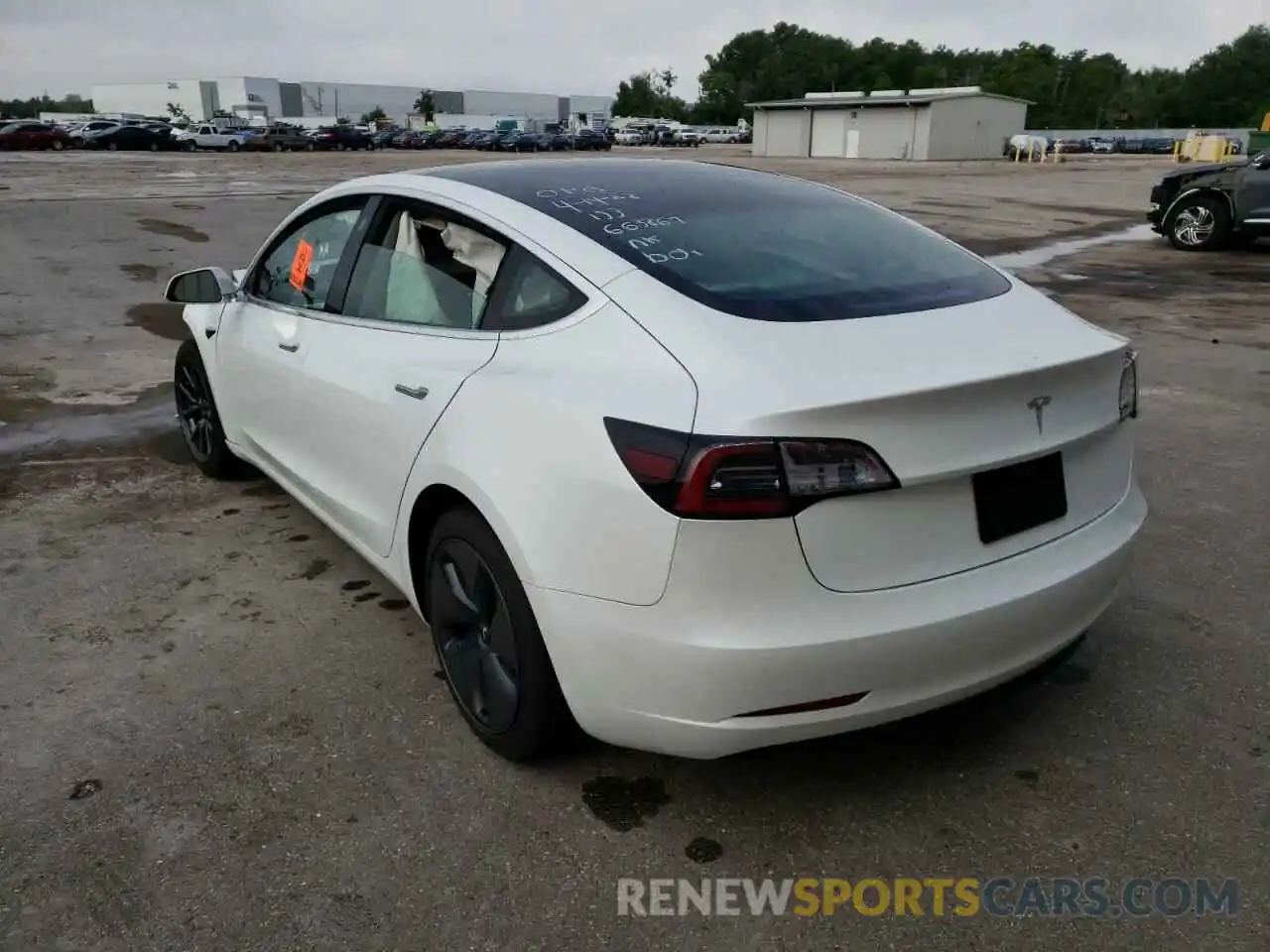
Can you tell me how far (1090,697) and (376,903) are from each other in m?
2.20

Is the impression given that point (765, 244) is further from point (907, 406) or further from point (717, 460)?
point (717, 460)

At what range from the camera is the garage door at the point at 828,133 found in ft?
204

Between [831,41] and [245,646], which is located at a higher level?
[831,41]

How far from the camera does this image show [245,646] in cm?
347

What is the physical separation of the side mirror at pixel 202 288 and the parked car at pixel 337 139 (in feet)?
186

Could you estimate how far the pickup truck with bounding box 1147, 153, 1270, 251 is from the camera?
1422 centimetres

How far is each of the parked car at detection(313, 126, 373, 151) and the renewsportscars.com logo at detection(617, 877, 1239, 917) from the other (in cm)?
5997

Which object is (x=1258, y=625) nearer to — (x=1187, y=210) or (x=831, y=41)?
(x=1187, y=210)

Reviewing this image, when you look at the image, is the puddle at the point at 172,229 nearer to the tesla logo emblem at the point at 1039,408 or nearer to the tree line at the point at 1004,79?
the tesla logo emblem at the point at 1039,408

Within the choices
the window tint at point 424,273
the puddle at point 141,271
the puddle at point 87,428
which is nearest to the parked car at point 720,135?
the puddle at point 141,271

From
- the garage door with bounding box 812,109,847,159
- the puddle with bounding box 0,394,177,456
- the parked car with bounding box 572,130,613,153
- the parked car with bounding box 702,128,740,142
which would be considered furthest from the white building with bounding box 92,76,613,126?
the puddle with bounding box 0,394,177,456

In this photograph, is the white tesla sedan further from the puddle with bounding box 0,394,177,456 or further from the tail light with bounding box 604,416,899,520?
the puddle with bounding box 0,394,177,456

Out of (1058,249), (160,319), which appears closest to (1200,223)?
(1058,249)

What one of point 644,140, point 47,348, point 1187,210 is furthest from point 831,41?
point 47,348
